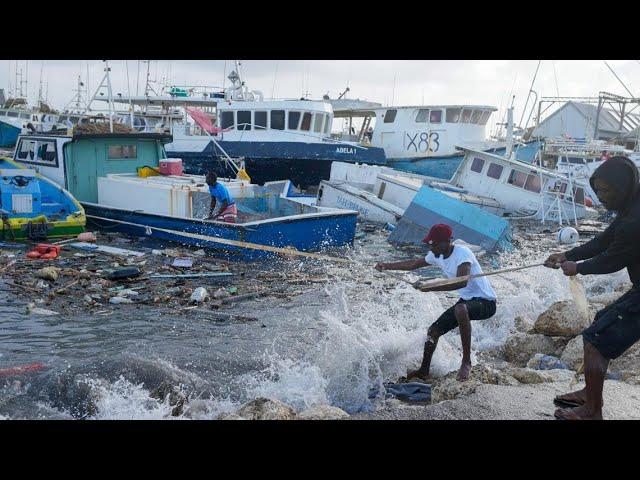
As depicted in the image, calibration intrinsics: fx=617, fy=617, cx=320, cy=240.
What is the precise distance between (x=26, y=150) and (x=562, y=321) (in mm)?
13763

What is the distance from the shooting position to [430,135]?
25.6 metres

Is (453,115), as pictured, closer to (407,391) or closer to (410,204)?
(410,204)

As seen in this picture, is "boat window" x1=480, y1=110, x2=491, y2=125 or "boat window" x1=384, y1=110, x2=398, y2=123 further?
"boat window" x1=384, y1=110, x2=398, y2=123

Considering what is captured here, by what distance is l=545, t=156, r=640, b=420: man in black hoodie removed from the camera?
385 cm

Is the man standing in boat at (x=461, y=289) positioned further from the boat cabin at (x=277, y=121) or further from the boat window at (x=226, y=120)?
the boat window at (x=226, y=120)

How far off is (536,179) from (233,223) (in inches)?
463

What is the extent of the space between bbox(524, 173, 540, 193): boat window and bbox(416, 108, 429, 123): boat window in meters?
6.88

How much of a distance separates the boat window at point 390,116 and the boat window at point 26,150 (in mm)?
15297

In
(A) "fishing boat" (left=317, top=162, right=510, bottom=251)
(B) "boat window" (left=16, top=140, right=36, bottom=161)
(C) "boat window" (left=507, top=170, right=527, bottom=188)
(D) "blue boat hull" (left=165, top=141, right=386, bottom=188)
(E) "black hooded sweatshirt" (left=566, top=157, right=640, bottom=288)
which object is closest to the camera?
(E) "black hooded sweatshirt" (left=566, top=157, right=640, bottom=288)

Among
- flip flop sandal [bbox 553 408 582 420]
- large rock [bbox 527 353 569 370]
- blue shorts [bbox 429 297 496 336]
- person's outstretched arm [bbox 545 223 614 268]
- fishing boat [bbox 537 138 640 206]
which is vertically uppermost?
fishing boat [bbox 537 138 640 206]

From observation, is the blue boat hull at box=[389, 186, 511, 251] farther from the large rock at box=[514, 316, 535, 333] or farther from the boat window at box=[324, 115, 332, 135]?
the boat window at box=[324, 115, 332, 135]

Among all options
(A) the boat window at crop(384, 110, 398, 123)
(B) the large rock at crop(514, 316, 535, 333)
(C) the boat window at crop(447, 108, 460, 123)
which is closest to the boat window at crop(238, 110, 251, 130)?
(A) the boat window at crop(384, 110, 398, 123)

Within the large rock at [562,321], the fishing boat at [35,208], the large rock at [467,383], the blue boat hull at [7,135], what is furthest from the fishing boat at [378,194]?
the blue boat hull at [7,135]

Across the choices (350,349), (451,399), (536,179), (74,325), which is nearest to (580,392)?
(451,399)
